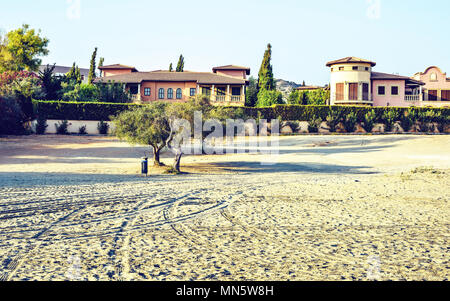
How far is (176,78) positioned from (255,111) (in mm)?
17633

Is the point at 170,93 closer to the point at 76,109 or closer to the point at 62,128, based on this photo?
the point at 76,109

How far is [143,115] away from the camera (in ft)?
81.6

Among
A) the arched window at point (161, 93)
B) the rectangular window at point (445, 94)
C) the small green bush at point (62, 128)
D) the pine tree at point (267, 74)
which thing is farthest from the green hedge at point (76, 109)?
the rectangular window at point (445, 94)

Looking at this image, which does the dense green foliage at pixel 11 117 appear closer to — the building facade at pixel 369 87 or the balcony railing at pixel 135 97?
the balcony railing at pixel 135 97

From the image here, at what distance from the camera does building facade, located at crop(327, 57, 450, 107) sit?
6181cm

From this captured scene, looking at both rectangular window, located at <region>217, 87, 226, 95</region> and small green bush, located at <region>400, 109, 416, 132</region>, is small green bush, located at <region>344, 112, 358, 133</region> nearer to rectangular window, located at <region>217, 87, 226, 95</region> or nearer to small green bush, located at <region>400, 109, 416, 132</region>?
small green bush, located at <region>400, 109, 416, 132</region>

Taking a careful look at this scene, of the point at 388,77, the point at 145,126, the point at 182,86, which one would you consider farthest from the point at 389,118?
the point at 145,126

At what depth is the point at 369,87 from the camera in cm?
6284

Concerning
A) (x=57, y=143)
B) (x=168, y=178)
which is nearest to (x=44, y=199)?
(x=168, y=178)

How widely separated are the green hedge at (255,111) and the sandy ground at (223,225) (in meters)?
24.8

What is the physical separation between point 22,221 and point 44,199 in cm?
326

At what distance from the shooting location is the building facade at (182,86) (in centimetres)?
6041

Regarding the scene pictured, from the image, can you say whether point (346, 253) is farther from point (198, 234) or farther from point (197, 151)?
point (197, 151)
